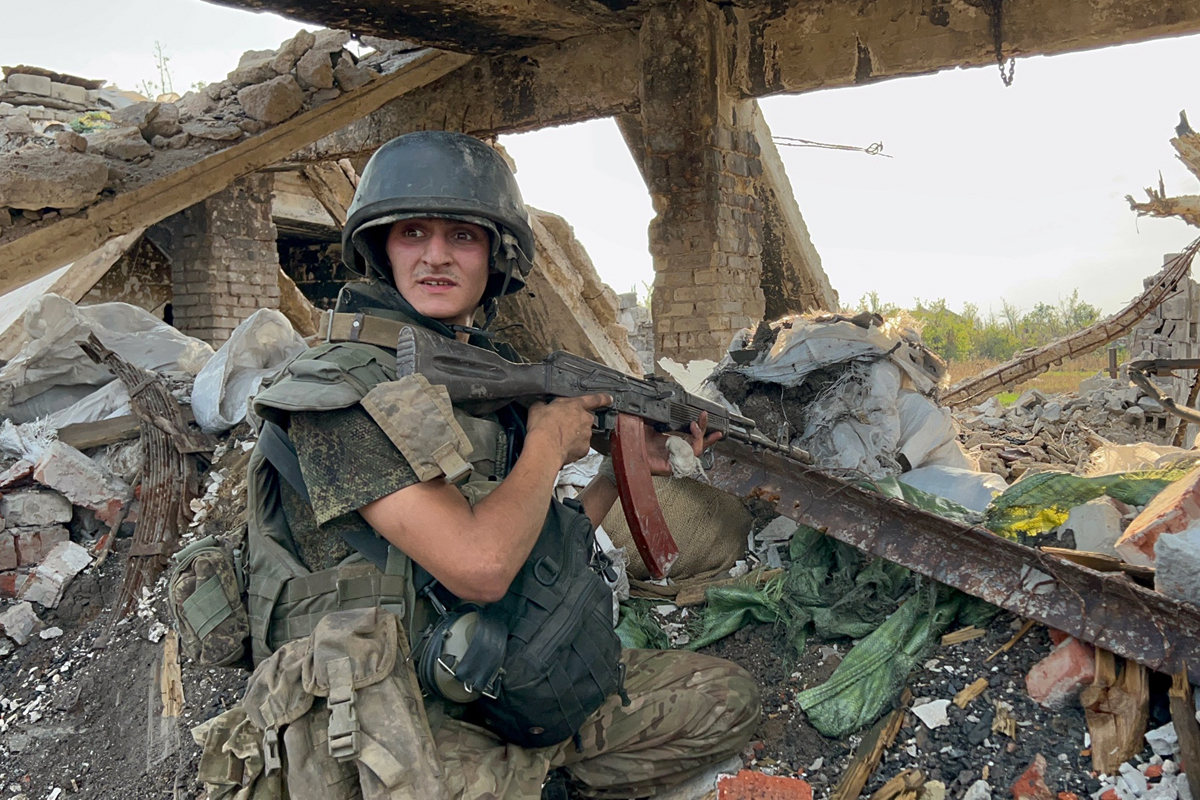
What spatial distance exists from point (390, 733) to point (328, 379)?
691 millimetres

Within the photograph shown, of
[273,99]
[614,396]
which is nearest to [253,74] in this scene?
[273,99]

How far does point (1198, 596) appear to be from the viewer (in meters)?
2.15

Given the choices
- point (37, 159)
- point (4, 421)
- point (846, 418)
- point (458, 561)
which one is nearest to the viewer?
point (458, 561)

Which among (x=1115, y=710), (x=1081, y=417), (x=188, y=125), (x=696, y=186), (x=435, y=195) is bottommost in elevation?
(x=1081, y=417)

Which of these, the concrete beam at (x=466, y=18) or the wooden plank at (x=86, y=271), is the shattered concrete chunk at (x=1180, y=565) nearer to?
the concrete beam at (x=466, y=18)

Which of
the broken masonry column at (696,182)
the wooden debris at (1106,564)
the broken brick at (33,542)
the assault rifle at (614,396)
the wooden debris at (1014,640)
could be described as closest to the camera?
the assault rifle at (614,396)

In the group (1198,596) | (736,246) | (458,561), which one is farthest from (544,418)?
(736,246)

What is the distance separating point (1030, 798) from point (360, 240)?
2.06 metres

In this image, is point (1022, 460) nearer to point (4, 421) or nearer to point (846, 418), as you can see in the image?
point (846, 418)

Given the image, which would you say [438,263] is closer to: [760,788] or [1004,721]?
[760,788]

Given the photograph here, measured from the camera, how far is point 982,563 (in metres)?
2.51

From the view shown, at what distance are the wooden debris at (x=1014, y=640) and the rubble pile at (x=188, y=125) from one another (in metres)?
5.24

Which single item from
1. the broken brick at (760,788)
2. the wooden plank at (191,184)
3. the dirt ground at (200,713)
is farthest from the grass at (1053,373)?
the broken brick at (760,788)

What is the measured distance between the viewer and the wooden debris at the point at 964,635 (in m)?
2.54
